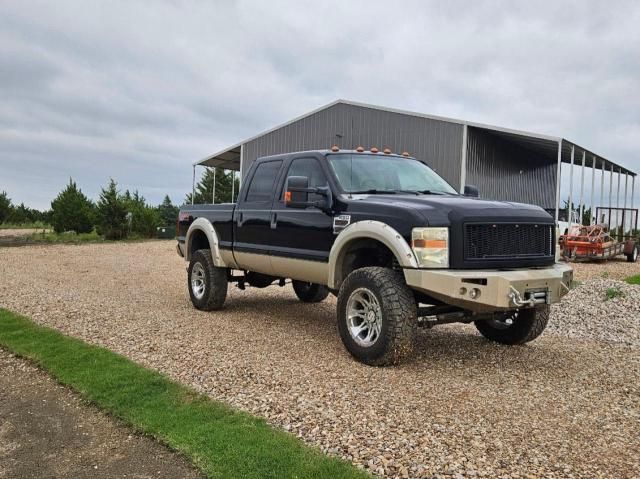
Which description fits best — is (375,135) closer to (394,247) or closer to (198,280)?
(198,280)

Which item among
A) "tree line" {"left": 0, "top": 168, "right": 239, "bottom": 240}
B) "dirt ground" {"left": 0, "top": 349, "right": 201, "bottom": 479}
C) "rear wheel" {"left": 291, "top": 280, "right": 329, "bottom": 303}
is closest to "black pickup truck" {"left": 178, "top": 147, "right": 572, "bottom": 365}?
"rear wheel" {"left": 291, "top": 280, "right": 329, "bottom": 303}

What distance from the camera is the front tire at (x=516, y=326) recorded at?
6234 mm

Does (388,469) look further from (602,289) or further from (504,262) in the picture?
(602,289)

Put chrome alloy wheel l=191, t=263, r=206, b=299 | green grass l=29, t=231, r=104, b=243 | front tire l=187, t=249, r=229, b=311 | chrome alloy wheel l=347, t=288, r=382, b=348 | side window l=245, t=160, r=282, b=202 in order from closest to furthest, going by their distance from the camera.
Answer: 1. chrome alloy wheel l=347, t=288, r=382, b=348
2. side window l=245, t=160, r=282, b=202
3. front tire l=187, t=249, r=229, b=311
4. chrome alloy wheel l=191, t=263, r=206, b=299
5. green grass l=29, t=231, r=104, b=243

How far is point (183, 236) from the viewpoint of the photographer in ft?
29.4

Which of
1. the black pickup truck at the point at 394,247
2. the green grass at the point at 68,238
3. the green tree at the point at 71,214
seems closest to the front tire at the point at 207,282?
the black pickup truck at the point at 394,247

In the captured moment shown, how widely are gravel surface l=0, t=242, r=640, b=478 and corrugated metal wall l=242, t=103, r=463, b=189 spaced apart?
1188 centimetres

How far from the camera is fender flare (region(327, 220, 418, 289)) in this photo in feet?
16.9

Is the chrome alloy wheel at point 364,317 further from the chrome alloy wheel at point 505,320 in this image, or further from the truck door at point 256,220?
the truck door at point 256,220

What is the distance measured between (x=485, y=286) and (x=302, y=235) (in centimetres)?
230

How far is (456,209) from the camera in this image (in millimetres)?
5145

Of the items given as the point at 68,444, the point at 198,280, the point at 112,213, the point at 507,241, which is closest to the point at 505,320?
the point at 507,241

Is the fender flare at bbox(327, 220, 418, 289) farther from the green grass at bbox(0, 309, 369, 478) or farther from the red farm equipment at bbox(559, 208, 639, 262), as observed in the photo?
the red farm equipment at bbox(559, 208, 639, 262)

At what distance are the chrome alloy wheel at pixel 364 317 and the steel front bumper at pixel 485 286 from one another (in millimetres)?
452
